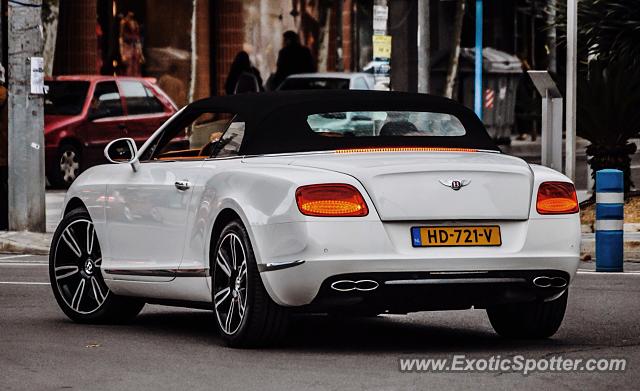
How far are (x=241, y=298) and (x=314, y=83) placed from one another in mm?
22478

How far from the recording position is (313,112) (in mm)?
10023

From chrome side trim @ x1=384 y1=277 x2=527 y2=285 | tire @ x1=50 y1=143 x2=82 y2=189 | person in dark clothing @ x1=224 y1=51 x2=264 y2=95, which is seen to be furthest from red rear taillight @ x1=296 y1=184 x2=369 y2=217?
person in dark clothing @ x1=224 y1=51 x2=264 y2=95

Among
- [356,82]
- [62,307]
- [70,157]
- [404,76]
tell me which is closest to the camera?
[62,307]

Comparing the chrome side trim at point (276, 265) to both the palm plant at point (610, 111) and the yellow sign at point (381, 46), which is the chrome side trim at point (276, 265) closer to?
the palm plant at point (610, 111)

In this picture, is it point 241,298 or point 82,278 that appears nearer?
point 241,298

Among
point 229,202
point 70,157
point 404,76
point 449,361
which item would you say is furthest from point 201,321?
point 404,76

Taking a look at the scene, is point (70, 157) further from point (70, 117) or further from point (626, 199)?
point (626, 199)

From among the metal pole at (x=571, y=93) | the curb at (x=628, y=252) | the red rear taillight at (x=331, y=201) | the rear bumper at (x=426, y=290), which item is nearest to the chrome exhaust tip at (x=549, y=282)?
the rear bumper at (x=426, y=290)

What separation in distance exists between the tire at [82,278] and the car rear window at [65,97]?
15.5m

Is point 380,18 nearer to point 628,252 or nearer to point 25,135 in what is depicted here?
point 25,135

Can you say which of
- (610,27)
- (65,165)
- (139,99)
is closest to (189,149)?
(610,27)

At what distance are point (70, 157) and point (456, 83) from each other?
56.5ft

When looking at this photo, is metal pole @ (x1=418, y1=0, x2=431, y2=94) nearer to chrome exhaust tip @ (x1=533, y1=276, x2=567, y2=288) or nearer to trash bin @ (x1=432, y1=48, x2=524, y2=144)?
trash bin @ (x1=432, y1=48, x2=524, y2=144)

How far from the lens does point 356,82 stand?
31.1 m
